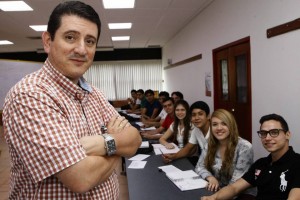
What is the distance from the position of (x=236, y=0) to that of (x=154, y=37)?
4.70 metres

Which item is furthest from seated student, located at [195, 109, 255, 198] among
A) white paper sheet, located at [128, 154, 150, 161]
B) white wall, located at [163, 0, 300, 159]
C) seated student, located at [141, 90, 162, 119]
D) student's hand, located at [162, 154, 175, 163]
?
seated student, located at [141, 90, 162, 119]

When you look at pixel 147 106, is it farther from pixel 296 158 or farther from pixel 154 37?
pixel 296 158

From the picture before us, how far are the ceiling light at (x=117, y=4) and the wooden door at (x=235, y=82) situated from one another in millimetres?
1765

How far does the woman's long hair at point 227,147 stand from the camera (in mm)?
2297

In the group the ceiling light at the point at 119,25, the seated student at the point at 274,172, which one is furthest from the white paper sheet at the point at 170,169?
the ceiling light at the point at 119,25

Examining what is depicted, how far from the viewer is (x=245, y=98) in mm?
3861

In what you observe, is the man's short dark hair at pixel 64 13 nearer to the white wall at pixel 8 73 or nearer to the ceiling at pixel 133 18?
the ceiling at pixel 133 18

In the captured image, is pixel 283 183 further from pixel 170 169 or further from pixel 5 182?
pixel 5 182

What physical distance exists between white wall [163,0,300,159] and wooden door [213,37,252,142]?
12cm

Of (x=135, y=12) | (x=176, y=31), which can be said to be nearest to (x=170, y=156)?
(x=135, y=12)

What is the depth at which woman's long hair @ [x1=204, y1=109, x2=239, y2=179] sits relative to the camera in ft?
7.54

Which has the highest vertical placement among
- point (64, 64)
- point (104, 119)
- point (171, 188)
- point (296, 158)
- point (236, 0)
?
point (236, 0)

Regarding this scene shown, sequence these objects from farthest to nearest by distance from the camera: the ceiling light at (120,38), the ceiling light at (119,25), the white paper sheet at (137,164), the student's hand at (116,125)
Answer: the ceiling light at (120,38) < the ceiling light at (119,25) < the white paper sheet at (137,164) < the student's hand at (116,125)

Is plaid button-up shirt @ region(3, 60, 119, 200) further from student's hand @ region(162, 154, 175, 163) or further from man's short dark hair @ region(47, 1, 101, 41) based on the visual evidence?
student's hand @ region(162, 154, 175, 163)
